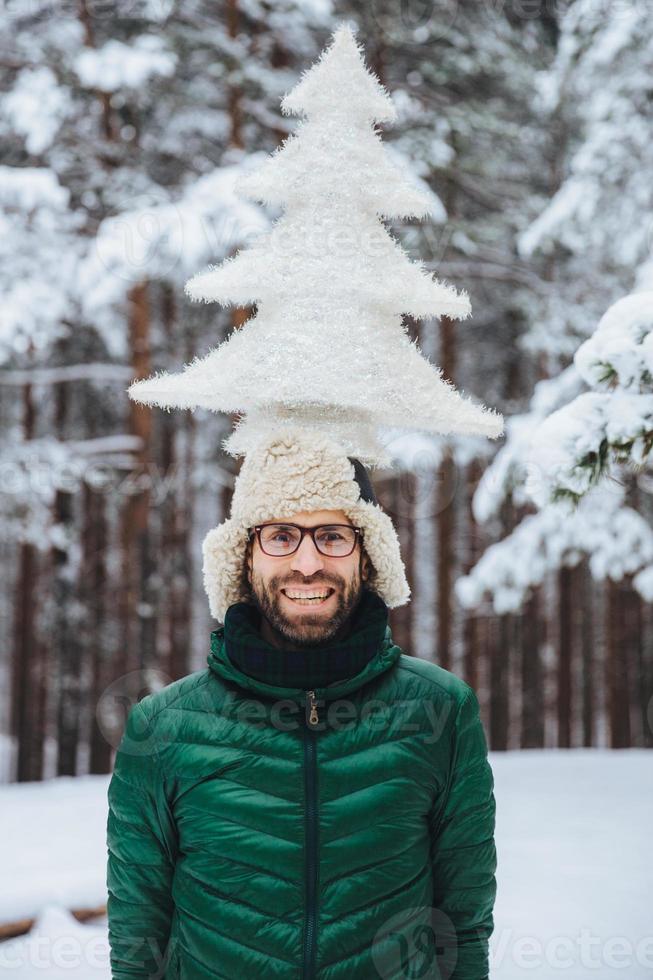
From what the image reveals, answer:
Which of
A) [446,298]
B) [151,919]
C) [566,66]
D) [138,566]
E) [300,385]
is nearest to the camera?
[151,919]

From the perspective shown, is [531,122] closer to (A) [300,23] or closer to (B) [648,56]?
(A) [300,23]

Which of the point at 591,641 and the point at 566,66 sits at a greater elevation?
the point at 566,66

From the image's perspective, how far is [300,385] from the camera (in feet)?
9.73

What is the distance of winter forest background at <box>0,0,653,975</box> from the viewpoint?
327 inches

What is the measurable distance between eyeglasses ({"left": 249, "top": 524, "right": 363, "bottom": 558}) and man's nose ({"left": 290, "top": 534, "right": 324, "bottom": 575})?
0.05 ft

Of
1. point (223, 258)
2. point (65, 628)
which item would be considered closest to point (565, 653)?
point (65, 628)

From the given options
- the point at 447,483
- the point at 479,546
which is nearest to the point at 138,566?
the point at 447,483

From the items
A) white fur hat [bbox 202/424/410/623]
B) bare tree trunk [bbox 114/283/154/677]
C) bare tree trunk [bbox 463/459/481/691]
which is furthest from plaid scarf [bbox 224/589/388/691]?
bare tree trunk [bbox 463/459/481/691]

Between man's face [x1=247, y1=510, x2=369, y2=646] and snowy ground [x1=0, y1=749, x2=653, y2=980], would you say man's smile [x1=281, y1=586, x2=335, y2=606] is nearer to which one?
man's face [x1=247, y1=510, x2=369, y2=646]

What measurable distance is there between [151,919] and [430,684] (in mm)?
1022

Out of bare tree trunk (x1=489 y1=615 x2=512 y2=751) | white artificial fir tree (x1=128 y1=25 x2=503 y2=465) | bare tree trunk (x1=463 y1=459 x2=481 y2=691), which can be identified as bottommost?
bare tree trunk (x1=489 y1=615 x2=512 y2=751)

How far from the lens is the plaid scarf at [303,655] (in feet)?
8.11

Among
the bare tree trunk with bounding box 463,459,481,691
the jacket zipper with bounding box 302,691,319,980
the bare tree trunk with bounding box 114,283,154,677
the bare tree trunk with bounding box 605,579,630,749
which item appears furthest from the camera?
the bare tree trunk with bounding box 605,579,630,749

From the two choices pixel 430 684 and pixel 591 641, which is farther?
pixel 591 641
